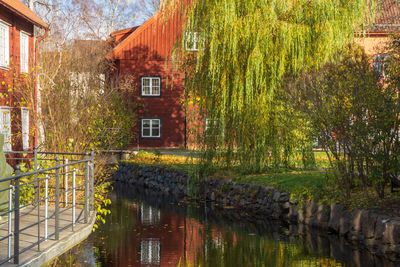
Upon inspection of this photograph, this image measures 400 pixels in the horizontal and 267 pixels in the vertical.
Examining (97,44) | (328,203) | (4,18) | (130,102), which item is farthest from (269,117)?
(97,44)

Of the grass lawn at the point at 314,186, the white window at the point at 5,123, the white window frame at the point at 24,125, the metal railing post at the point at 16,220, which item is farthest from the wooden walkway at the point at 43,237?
the white window frame at the point at 24,125

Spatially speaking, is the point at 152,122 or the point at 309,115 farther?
the point at 152,122

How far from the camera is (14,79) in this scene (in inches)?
769

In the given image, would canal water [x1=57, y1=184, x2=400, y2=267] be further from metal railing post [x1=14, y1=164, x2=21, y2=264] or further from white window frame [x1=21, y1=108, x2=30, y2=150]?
white window frame [x1=21, y1=108, x2=30, y2=150]

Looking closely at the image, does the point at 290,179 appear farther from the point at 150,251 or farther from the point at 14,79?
the point at 14,79

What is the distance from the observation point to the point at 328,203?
13555 mm

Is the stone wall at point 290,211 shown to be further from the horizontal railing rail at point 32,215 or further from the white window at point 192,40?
the horizontal railing rail at point 32,215

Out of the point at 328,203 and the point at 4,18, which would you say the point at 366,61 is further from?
the point at 4,18

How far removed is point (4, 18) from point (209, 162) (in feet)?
26.8

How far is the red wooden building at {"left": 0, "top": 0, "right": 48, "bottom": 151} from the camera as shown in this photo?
18984mm

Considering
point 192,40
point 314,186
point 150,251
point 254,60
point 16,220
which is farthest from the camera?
point 192,40

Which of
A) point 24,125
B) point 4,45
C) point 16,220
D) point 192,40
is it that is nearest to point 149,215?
point 192,40

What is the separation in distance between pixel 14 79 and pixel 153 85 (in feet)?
55.3

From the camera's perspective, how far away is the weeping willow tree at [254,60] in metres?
17.3
